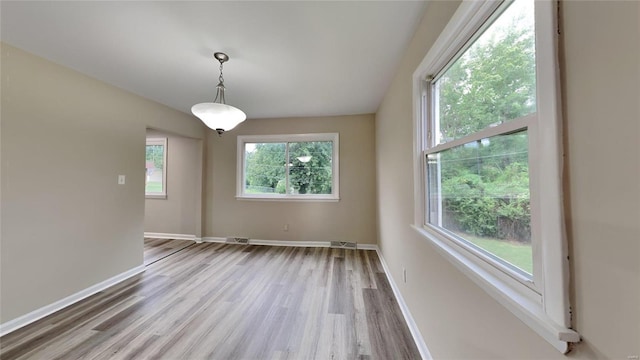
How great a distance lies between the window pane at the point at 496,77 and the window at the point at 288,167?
9.79 ft

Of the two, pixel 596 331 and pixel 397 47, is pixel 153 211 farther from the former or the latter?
pixel 596 331

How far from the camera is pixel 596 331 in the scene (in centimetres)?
49

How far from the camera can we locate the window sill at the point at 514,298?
556mm

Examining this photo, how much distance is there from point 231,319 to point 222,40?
237cm

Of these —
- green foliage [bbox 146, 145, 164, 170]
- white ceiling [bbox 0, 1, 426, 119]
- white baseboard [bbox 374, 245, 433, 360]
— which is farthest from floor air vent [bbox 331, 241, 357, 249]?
green foliage [bbox 146, 145, 164, 170]

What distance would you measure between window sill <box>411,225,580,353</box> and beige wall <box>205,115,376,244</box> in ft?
9.64

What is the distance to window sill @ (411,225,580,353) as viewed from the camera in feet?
1.82

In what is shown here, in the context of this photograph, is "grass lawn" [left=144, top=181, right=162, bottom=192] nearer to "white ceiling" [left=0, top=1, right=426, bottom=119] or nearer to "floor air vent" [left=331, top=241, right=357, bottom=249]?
"white ceiling" [left=0, top=1, right=426, bottom=119]

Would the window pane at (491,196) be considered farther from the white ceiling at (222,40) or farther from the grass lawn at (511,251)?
the white ceiling at (222,40)

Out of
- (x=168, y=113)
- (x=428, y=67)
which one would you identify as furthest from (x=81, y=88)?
(x=428, y=67)

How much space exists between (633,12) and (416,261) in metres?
1.64

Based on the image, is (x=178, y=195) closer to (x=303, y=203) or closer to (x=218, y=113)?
(x=303, y=203)

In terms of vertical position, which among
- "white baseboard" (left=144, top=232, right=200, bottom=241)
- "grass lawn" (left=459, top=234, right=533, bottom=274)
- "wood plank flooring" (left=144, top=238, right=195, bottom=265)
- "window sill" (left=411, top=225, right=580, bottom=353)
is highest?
"grass lawn" (left=459, top=234, right=533, bottom=274)

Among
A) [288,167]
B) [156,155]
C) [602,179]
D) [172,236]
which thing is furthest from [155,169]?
[602,179]
